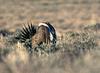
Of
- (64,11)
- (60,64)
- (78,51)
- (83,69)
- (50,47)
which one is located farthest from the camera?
(64,11)

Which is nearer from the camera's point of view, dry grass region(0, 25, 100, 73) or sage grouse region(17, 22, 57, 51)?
dry grass region(0, 25, 100, 73)

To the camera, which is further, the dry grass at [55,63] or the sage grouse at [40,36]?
the sage grouse at [40,36]

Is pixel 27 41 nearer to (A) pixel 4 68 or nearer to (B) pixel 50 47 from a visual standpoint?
(B) pixel 50 47

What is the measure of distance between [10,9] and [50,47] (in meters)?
31.1

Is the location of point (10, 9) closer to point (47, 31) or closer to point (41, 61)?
point (47, 31)

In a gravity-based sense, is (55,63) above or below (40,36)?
below

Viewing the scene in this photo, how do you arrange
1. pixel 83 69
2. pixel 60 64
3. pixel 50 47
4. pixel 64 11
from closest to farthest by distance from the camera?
pixel 83 69
pixel 60 64
pixel 50 47
pixel 64 11

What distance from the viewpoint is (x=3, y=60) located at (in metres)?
9.66

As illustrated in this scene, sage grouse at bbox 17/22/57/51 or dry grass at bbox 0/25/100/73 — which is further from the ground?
sage grouse at bbox 17/22/57/51

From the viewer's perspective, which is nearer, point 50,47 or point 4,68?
point 4,68

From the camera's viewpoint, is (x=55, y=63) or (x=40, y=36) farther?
(x=40, y=36)

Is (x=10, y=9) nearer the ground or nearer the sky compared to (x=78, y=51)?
nearer the sky

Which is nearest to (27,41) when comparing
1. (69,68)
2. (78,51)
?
(78,51)

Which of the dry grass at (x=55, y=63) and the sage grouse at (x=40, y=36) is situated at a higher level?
the sage grouse at (x=40, y=36)
